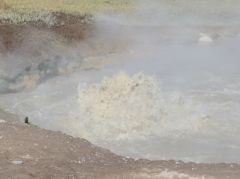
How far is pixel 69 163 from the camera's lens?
1284 centimetres

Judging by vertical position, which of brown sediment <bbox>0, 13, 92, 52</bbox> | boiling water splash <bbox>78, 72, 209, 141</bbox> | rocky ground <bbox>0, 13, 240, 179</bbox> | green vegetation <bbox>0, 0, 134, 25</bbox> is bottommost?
rocky ground <bbox>0, 13, 240, 179</bbox>

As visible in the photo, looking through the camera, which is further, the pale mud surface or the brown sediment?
the brown sediment

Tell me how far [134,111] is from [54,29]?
11.7 meters

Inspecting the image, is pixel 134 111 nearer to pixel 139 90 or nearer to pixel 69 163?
pixel 139 90

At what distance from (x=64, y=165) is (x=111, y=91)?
849cm

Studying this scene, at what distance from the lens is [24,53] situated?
85.5ft

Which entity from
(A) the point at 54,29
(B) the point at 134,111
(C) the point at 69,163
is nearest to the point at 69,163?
(C) the point at 69,163

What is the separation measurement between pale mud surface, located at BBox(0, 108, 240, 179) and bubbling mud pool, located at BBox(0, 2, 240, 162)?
2.35 meters

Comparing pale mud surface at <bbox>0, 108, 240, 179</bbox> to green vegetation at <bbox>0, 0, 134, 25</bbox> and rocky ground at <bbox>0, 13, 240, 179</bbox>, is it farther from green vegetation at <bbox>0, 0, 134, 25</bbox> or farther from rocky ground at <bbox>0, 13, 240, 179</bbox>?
green vegetation at <bbox>0, 0, 134, 25</bbox>

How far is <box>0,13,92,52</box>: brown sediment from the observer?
2703cm

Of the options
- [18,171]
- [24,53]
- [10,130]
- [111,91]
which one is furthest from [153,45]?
[18,171]

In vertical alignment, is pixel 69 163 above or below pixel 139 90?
below

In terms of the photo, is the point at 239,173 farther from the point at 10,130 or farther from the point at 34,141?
the point at 10,130

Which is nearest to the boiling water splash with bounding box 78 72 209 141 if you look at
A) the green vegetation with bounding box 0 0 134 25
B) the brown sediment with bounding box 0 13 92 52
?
the brown sediment with bounding box 0 13 92 52
